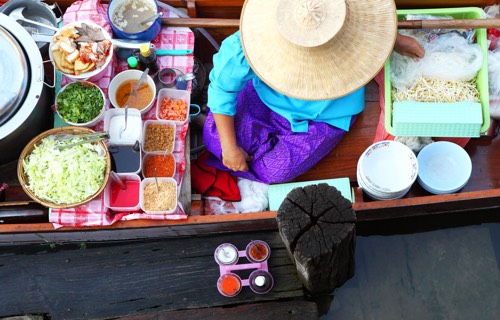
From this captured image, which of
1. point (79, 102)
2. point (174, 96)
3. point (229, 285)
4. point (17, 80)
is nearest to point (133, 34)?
point (174, 96)

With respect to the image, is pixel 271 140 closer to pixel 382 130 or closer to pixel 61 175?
pixel 382 130

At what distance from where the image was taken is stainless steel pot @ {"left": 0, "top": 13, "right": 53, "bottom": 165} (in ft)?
9.37

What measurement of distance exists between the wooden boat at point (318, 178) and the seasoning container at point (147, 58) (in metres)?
0.52

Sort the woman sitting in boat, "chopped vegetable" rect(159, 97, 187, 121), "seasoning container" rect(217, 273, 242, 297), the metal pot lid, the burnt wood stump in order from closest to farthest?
the woman sitting in boat → the burnt wood stump → the metal pot lid → "seasoning container" rect(217, 273, 242, 297) → "chopped vegetable" rect(159, 97, 187, 121)

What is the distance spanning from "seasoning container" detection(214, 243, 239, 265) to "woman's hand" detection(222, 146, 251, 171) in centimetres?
56

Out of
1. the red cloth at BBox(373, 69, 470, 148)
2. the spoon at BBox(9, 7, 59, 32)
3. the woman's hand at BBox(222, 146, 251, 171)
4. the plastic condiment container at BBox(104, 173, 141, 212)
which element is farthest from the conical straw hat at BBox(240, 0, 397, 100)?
the spoon at BBox(9, 7, 59, 32)

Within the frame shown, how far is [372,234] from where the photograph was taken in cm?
390

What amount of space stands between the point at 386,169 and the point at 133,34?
207cm

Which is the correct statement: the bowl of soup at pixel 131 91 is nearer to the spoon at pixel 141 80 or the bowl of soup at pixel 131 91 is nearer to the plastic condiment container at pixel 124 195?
the spoon at pixel 141 80

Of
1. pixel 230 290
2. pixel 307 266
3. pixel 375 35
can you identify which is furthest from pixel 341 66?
pixel 230 290

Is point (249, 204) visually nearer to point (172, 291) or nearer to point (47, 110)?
point (172, 291)

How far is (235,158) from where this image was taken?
333cm

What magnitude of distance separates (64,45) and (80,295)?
5.52 ft

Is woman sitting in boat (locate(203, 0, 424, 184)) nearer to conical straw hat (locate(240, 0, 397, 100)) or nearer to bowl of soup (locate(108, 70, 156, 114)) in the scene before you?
conical straw hat (locate(240, 0, 397, 100))
